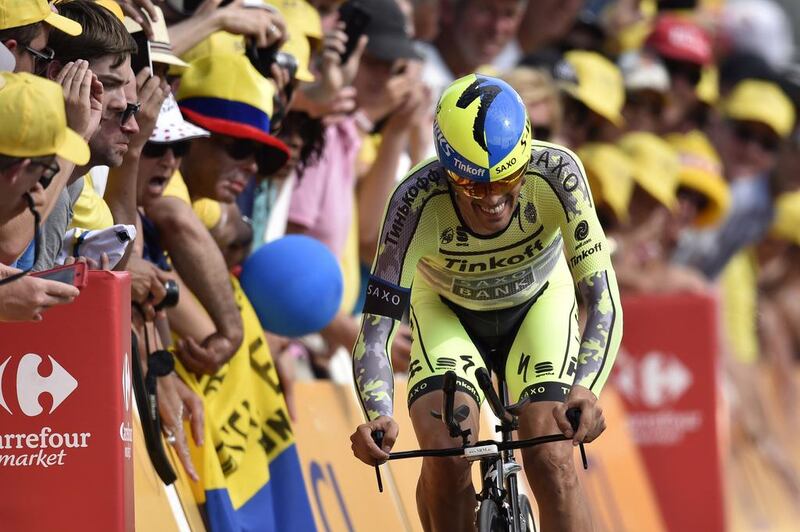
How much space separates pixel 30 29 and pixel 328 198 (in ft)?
11.9

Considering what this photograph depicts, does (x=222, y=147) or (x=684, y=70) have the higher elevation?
(x=684, y=70)

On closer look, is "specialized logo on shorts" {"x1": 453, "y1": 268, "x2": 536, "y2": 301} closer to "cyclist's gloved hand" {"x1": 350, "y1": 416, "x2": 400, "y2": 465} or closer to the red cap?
"cyclist's gloved hand" {"x1": 350, "y1": 416, "x2": 400, "y2": 465}

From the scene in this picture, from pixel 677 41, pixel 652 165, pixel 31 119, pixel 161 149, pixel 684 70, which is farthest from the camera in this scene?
pixel 684 70

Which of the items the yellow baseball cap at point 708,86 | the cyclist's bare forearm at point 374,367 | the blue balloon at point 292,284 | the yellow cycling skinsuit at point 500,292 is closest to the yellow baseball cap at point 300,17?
the blue balloon at point 292,284

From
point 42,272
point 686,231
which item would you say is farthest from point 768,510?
point 42,272

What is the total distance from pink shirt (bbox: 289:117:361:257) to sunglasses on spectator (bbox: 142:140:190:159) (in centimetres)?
192

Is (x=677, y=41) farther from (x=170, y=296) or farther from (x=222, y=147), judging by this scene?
(x=170, y=296)

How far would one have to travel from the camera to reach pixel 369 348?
6461 millimetres

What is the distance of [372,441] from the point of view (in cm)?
594

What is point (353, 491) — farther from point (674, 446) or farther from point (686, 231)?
point (686, 231)

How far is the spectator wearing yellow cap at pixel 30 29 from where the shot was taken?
582 cm

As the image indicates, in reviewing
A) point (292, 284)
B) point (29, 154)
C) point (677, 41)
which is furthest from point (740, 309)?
point (29, 154)

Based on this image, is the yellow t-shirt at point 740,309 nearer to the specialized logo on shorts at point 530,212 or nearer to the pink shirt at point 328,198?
the pink shirt at point 328,198

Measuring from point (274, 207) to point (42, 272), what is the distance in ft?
11.7
